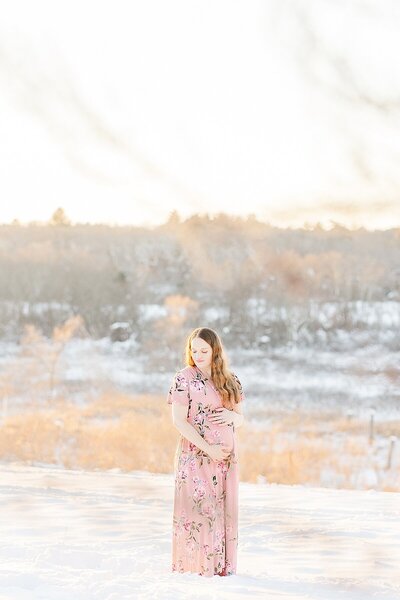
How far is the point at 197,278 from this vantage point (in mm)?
67062

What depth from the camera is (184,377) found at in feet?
14.3

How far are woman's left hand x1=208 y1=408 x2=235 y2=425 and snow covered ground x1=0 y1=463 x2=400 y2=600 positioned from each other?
760 millimetres

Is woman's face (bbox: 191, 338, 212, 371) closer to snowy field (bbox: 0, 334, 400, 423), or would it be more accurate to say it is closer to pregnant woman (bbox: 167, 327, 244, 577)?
pregnant woman (bbox: 167, 327, 244, 577)

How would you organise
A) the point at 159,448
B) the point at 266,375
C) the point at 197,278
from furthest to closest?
the point at 197,278 → the point at 266,375 → the point at 159,448

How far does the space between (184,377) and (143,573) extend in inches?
41.2

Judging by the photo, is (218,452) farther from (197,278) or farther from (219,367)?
(197,278)

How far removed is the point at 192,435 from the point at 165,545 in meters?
1.49

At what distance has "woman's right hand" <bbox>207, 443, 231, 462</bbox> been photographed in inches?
170

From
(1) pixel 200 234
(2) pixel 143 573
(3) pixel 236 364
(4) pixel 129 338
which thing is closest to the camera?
(2) pixel 143 573

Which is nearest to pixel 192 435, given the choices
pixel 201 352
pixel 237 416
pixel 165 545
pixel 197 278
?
pixel 237 416

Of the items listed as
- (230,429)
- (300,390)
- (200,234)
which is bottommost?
(300,390)

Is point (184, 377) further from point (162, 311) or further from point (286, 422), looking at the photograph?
point (162, 311)

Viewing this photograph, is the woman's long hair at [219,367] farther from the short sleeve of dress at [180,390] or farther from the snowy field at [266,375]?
the snowy field at [266,375]

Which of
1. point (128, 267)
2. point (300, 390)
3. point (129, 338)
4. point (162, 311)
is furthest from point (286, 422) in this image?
point (128, 267)
